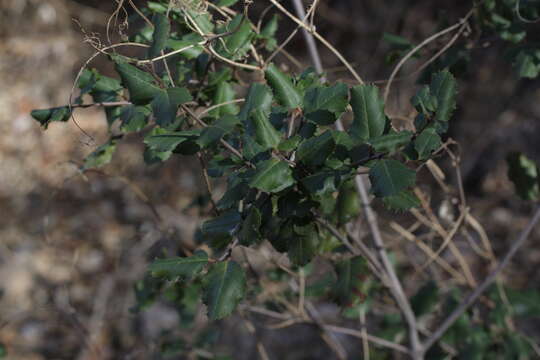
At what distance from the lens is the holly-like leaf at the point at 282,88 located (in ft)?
2.42

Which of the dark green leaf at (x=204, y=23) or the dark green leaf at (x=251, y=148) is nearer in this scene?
the dark green leaf at (x=251, y=148)

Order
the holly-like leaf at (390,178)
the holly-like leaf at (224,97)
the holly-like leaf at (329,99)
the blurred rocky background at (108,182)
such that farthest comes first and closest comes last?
the blurred rocky background at (108,182) < the holly-like leaf at (224,97) < the holly-like leaf at (329,99) < the holly-like leaf at (390,178)

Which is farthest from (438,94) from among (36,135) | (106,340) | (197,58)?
(36,135)

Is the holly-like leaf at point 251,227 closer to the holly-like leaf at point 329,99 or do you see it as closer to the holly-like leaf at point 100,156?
the holly-like leaf at point 329,99

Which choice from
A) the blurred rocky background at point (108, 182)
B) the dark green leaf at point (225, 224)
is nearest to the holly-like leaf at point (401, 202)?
the dark green leaf at point (225, 224)

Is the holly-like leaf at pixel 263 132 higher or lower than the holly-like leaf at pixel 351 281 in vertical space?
higher

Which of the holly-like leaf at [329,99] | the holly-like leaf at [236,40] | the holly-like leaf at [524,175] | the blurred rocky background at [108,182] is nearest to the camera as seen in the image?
the holly-like leaf at [329,99]

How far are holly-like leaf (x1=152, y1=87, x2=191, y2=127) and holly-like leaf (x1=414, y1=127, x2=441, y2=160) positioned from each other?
280 mm

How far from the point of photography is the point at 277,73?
0.74 metres

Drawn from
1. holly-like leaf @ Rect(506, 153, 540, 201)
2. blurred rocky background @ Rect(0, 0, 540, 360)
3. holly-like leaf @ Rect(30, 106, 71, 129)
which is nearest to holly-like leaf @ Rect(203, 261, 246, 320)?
holly-like leaf @ Rect(30, 106, 71, 129)

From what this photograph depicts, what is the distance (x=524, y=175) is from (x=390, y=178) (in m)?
0.82

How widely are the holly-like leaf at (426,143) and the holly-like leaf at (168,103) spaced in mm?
280

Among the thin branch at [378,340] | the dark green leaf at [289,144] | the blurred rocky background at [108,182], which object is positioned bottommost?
the blurred rocky background at [108,182]

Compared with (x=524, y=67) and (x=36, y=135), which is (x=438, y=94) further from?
(x=36, y=135)
